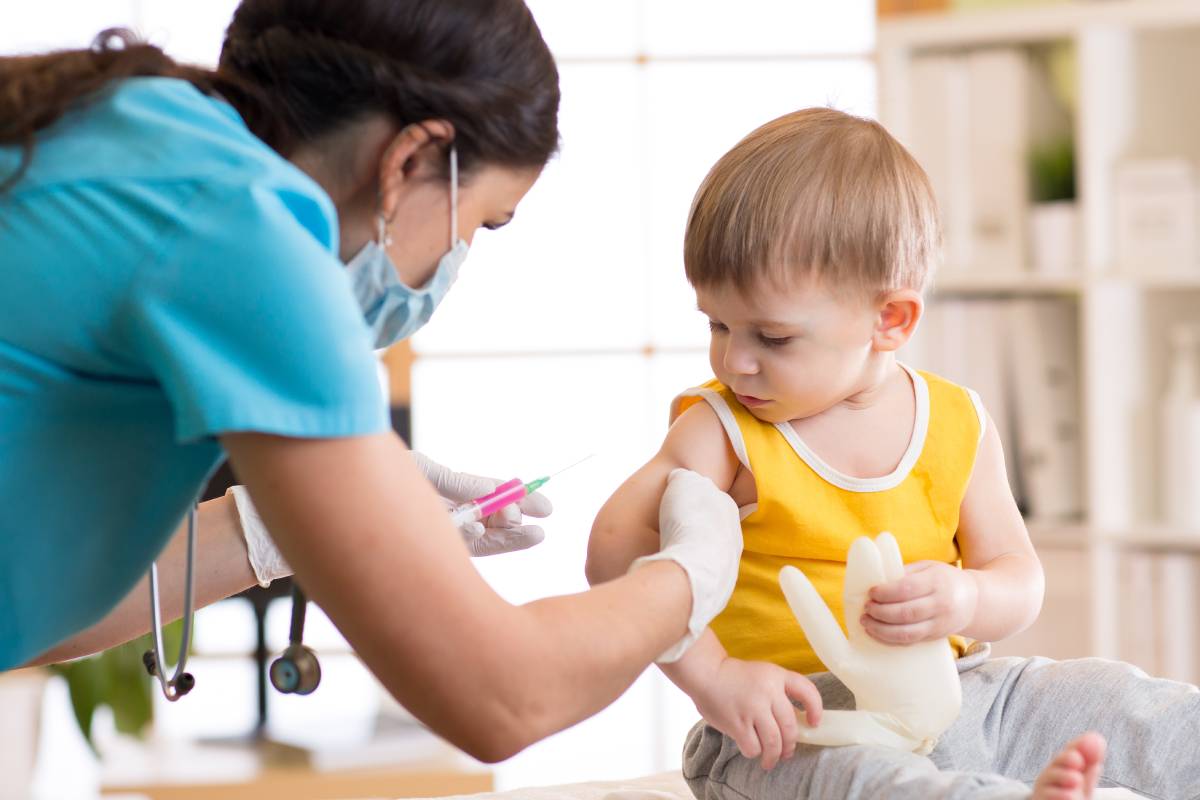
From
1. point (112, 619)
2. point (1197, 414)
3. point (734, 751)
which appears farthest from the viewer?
point (1197, 414)

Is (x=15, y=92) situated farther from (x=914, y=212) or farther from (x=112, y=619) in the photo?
(x=914, y=212)

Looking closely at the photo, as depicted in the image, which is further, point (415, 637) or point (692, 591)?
point (692, 591)

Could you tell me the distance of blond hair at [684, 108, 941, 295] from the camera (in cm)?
118

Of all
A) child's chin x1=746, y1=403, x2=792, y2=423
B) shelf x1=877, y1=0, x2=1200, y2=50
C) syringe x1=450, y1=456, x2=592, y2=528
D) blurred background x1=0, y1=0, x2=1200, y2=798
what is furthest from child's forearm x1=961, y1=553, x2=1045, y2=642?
shelf x1=877, y1=0, x2=1200, y2=50

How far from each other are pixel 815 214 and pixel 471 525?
18.3 inches

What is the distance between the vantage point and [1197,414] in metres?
2.53

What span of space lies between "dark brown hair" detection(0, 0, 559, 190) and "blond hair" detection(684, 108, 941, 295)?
0.22 meters

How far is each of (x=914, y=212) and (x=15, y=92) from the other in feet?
2.47

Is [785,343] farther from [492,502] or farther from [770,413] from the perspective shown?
[492,502]

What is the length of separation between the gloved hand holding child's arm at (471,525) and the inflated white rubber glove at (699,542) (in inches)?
11.3

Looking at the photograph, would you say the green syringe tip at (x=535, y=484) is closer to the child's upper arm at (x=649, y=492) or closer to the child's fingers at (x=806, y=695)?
the child's upper arm at (x=649, y=492)

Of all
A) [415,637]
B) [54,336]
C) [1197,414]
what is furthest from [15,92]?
[1197,414]

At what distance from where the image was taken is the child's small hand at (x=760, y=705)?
3.51 feet

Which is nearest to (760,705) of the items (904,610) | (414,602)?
(904,610)
